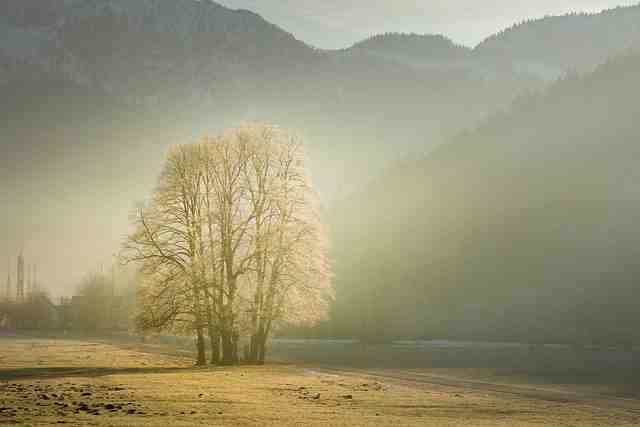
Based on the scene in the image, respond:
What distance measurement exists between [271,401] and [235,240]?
25980 mm

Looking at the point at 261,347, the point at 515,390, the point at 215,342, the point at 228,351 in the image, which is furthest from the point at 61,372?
the point at 515,390

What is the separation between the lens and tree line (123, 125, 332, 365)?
54094mm

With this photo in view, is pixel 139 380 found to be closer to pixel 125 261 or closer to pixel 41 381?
pixel 41 381

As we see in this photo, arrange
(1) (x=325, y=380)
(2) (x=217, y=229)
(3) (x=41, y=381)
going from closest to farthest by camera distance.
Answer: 1. (3) (x=41, y=381)
2. (1) (x=325, y=380)
3. (2) (x=217, y=229)

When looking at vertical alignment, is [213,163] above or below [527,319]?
above

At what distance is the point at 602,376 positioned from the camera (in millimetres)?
61531

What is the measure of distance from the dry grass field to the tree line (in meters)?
7.26

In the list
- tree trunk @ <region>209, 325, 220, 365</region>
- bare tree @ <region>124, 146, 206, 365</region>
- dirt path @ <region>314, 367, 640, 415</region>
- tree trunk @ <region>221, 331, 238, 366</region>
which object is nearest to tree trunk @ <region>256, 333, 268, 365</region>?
tree trunk @ <region>221, 331, 238, 366</region>

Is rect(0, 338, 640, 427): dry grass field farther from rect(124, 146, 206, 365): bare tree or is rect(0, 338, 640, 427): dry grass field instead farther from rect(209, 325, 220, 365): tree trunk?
rect(209, 325, 220, 365): tree trunk

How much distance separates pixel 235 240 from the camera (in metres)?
57.7

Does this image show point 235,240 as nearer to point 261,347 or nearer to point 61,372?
point 261,347

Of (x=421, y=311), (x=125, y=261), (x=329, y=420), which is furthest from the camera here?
(x=421, y=311)

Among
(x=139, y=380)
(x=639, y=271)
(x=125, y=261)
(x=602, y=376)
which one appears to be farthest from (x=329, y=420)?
(x=639, y=271)

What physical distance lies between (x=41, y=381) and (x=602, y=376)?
44.7 m
